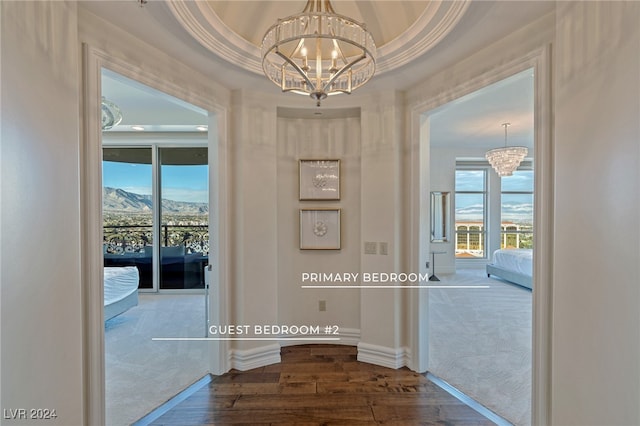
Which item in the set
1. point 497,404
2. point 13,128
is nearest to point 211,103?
point 13,128

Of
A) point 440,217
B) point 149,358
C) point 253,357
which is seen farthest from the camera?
point 440,217

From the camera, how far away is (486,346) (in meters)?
3.37

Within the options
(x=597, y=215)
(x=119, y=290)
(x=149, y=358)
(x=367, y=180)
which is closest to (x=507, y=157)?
(x=367, y=180)

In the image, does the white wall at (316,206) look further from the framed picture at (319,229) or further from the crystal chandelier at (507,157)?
the crystal chandelier at (507,157)

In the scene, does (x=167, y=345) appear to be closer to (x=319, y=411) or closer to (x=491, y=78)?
(x=319, y=411)

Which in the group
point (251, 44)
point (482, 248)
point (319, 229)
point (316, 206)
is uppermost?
point (251, 44)

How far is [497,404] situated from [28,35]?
3774 millimetres

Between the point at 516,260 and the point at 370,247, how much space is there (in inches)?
182

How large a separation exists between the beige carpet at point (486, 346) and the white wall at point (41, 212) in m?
2.89

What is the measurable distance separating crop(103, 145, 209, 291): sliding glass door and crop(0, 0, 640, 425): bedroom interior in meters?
3.27

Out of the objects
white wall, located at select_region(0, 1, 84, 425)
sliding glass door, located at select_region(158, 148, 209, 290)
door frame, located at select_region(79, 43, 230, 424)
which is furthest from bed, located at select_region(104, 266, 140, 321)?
white wall, located at select_region(0, 1, 84, 425)

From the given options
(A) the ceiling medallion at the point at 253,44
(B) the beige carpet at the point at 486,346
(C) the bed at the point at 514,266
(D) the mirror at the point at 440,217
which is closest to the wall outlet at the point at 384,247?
(B) the beige carpet at the point at 486,346

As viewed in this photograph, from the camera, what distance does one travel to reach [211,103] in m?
2.67

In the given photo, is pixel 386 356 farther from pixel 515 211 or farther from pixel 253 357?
pixel 515 211
